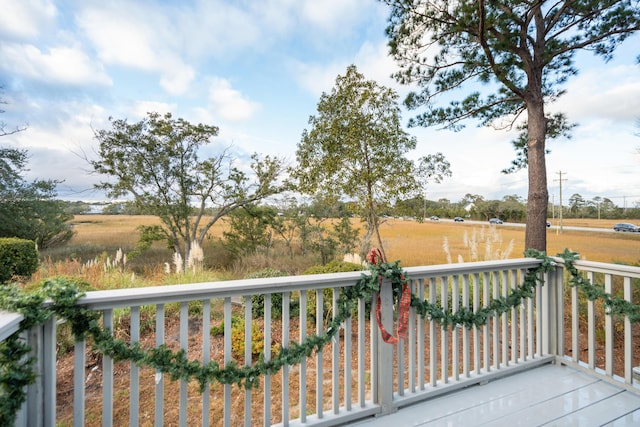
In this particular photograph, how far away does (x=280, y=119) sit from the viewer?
5793mm

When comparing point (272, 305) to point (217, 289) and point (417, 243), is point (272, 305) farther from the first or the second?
point (417, 243)

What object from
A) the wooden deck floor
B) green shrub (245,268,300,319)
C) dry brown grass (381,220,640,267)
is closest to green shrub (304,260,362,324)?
green shrub (245,268,300,319)

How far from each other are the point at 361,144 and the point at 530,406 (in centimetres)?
471

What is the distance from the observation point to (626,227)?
6.49 metres

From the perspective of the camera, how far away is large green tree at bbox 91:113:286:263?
24.1 ft

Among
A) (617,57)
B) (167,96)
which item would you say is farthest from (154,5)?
(617,57)

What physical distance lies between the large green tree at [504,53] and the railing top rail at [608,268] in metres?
1.88

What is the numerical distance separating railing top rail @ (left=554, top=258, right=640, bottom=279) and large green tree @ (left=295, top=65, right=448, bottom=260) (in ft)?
12.0

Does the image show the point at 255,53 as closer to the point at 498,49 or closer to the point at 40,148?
the point at 498,49

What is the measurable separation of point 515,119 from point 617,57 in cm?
127

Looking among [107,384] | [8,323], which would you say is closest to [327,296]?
[107,384]

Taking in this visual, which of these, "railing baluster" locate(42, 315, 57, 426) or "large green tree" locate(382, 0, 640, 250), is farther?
"large green tree" locate(382, 0, 640, 250)

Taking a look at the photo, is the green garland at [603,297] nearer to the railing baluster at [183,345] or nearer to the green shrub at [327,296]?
the green shrub at [327,296]

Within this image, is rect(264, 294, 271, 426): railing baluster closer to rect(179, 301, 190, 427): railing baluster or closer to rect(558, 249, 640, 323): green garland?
rect(179, 301, 190, 427): railing baluster
